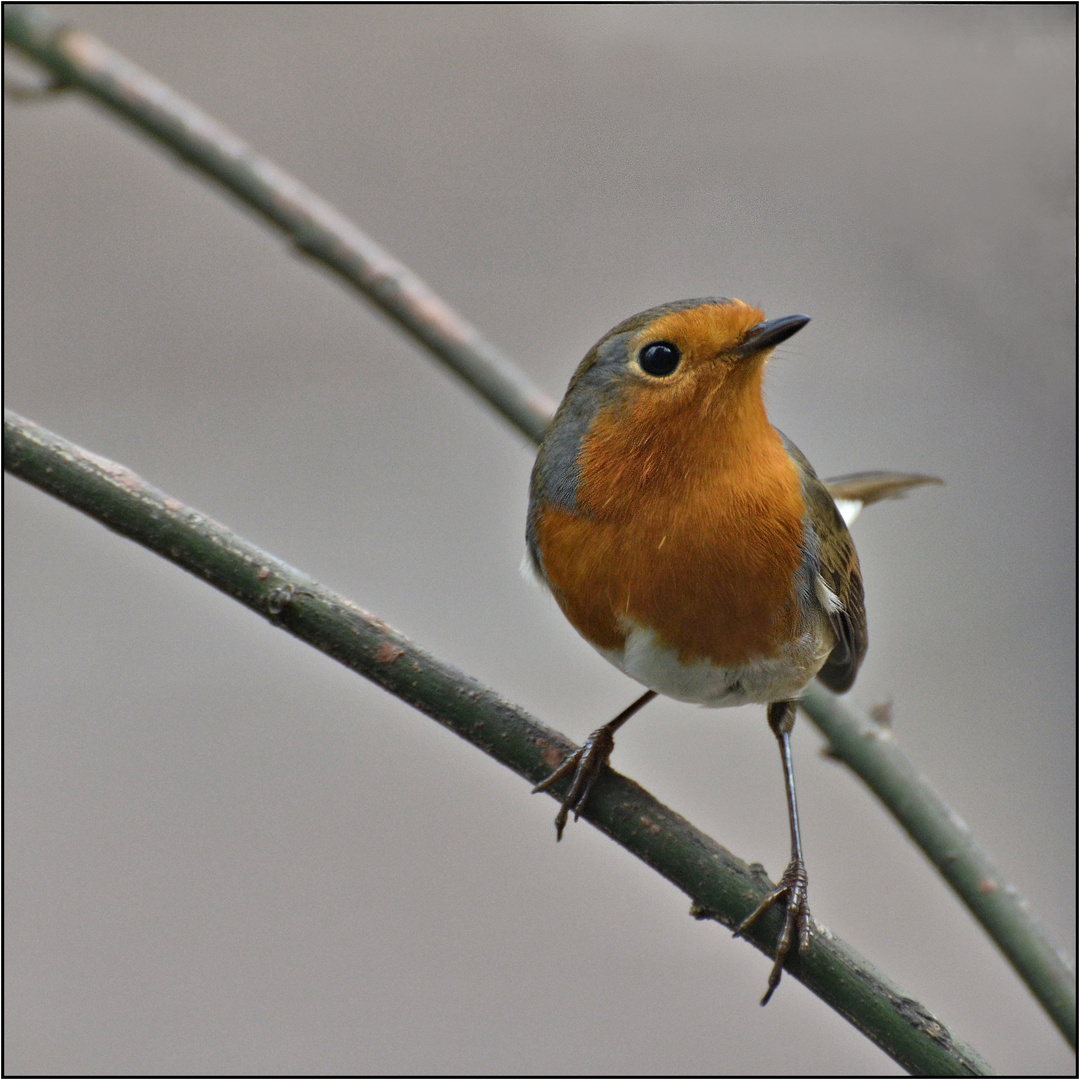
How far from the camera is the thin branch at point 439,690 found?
1.26m

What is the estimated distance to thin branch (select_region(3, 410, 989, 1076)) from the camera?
1264 millimetres

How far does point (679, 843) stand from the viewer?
52.3 inches

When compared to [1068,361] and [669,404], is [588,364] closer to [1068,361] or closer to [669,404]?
[669,404]

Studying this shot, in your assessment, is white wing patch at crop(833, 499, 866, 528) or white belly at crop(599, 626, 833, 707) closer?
white belly at crop(599, 626, 833, 707)

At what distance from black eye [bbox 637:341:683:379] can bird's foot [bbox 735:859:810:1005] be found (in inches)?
28.1

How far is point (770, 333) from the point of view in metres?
1.29

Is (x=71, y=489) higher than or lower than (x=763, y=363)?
lower

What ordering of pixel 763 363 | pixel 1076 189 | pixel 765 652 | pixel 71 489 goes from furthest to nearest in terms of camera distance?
pixel 1076 189 → pixel 765 652 → pixel 763 363 → pixel 71 489

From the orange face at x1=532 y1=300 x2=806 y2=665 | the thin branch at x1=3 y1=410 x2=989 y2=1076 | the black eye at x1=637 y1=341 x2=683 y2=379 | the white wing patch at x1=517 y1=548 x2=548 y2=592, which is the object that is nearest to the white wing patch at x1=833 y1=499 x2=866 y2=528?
the orange face at x1=532 y1=300 x2=806 y2=665

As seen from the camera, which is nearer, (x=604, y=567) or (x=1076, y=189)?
(x=604, y=567)

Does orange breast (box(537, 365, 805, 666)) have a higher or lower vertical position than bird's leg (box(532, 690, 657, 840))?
higher

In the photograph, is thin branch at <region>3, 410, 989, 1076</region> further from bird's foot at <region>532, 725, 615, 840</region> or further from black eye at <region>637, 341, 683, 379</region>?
black eye at <region>637, 341, 683, 379</region>

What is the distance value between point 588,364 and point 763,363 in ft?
0.99

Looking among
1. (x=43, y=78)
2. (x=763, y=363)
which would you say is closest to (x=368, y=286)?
(x=43, y=78)
